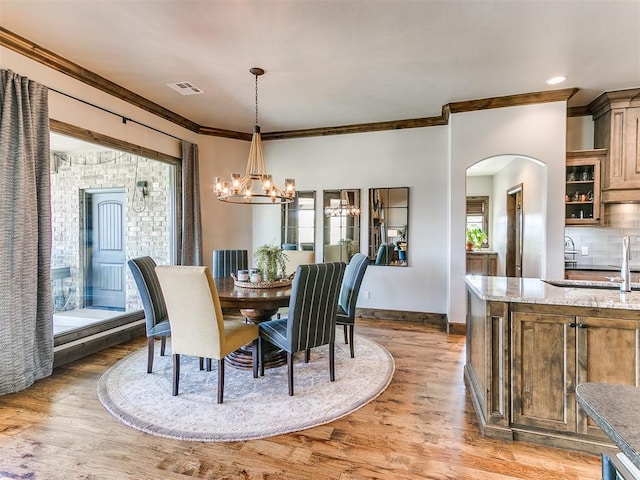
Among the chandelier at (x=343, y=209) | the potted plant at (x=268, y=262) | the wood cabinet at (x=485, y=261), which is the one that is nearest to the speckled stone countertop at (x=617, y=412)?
the potted plant at (x=268, y=262)

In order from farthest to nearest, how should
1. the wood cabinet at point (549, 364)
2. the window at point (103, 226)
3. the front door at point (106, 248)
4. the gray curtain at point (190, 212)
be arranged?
1. the gray curtain at point (190, 212)
2. the front door at point (106, 248)
3. the window at point (103, 226)
4. the wood cabinet at point (549, 364)

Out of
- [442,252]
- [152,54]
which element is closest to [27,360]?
[152,54]

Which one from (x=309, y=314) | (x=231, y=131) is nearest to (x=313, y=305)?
(x=309, y=314)

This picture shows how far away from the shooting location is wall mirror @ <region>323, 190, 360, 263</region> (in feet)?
17.6

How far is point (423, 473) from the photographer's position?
1.91 metres

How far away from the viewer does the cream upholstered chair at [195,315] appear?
8.23 feet

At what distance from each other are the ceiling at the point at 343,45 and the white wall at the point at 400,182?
0.86 meters

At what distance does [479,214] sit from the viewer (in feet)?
26.8

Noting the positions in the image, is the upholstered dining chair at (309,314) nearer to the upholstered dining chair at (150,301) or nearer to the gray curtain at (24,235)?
the upholstered dining chair at (150,301)

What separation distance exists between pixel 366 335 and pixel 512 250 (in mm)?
3656

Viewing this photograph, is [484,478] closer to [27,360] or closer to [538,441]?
[538,441]

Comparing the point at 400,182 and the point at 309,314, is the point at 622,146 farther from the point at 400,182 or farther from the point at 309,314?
the point at 309,314

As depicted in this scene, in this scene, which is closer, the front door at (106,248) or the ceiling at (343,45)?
the ceiling at (343,45)

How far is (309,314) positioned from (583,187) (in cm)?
398
